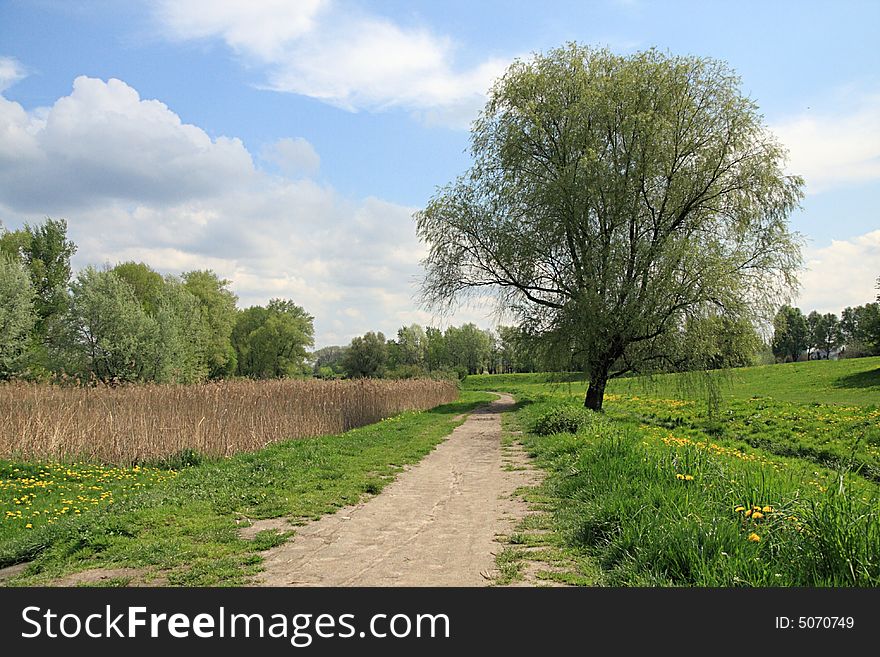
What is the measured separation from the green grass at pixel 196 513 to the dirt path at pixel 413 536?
0.33 meters

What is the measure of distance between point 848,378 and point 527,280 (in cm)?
2373

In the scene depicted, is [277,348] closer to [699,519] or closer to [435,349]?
[435,349]

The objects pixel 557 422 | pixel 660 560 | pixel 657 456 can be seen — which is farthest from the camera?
pixel 557 422

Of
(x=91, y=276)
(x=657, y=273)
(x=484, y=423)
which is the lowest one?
(x=484, y=423)

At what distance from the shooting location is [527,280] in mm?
23531

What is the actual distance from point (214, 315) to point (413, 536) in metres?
62.0

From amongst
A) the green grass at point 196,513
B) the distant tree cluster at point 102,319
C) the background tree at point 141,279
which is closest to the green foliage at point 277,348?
the distant tree cluster at point 102,319

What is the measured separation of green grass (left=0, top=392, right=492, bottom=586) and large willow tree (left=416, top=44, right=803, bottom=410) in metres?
10.9

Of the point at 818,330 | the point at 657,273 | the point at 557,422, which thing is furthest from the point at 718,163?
the point at 818,330

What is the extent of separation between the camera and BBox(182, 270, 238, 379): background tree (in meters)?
62.2

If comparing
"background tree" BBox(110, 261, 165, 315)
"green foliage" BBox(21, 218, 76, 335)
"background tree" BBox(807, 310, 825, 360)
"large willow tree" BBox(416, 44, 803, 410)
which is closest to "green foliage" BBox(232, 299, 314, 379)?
"background tree" BBox(110, 261, 165, 315)

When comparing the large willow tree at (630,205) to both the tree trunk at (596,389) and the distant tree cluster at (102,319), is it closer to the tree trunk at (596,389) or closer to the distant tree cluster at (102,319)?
the tree trunk at (596,389)

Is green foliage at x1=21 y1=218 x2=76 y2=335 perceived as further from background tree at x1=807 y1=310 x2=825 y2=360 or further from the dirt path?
background tree at x1=807 y1=310 x2=825 y2=360
